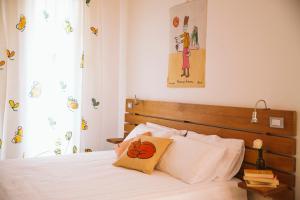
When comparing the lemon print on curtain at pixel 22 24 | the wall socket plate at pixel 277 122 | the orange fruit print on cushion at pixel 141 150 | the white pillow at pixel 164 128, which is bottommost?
the orange fruit print on cushion at pixel 141 150

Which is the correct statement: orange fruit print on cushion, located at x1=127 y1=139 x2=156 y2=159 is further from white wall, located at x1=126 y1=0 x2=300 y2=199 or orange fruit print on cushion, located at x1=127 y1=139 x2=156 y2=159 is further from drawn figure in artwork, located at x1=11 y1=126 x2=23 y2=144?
drawn figure in artwork, located at x1=11 y1=126 x2=23 y2=144

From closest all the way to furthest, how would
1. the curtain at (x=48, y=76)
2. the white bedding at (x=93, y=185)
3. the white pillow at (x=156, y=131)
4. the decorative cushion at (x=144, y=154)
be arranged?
the white bedding at (x=93, y=185), the decorative cushion at (x=144, y=154), the white pillow at (x=156, y=131), the curtain at (x=48, y=76)

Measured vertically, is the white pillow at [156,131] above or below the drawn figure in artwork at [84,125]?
above

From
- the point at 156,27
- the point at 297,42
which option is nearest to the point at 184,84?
the point at 156,27

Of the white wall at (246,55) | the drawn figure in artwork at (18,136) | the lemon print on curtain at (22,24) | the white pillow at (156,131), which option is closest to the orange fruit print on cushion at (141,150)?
the white pillow at (156,131)

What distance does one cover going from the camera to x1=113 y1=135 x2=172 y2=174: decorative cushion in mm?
2143

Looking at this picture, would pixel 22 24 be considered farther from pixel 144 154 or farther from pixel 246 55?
pixel 246 55

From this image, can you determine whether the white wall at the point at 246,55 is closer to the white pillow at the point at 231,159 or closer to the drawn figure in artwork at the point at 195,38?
the drawn figure in artwork at the point at 195,38

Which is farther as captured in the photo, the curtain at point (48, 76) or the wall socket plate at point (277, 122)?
the curtain at point (48, 76)

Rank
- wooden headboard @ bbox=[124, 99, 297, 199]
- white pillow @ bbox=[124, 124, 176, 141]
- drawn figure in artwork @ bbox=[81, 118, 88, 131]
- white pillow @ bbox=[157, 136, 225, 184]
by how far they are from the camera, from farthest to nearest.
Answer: drawn figure in artwork @ bbox=[81, 118, 88, 131] < white pillow @ bbox=[124, 124, 176, 141] < white pillow @ bbox=[157, 136, 225, 184] < wooden headboard @ bbox=[124, 99, 297, 199]

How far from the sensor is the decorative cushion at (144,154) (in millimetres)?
2143

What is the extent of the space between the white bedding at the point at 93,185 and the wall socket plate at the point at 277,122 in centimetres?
48

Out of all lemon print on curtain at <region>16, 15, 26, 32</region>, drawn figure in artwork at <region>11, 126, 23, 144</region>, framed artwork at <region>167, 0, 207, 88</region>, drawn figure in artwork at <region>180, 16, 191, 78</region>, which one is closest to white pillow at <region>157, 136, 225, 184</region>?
framed artwork at <region>167, 0, 207, 88</region>

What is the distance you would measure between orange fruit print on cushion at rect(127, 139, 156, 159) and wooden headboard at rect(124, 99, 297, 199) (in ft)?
1.58
